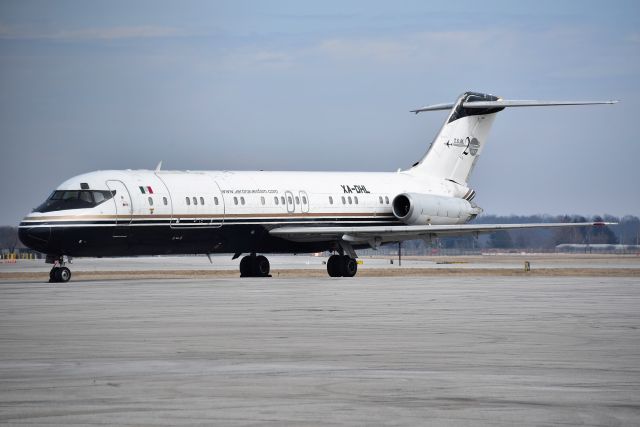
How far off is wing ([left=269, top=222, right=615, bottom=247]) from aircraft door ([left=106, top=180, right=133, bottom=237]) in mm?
5970

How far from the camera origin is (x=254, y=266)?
141 ft

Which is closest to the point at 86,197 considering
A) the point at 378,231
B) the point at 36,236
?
the point at 36,236

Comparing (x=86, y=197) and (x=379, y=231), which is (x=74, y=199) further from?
(x=379, y=231)

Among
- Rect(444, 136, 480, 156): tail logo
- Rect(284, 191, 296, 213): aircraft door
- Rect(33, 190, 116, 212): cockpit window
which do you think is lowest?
Rect(284, 191, 296, 213): aircraft door

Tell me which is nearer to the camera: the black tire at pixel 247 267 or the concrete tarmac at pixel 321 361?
the concrete tarmac at pixel 321 361

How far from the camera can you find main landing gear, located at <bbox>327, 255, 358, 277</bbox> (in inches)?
1666

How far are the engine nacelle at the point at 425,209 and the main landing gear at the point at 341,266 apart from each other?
3563 millimetres

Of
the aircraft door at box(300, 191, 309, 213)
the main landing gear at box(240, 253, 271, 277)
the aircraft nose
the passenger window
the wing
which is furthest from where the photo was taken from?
the main landing gear at box(240, 253, 271, 277)

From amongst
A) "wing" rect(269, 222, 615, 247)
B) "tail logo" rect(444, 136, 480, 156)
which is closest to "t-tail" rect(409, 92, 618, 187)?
"tail logo" rect(444, 136, 480, 156)

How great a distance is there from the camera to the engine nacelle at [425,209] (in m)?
44.6

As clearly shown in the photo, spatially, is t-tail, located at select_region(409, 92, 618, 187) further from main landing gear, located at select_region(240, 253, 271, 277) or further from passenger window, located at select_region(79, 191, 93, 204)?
passenger window, located at select_region(79, 191, 93, 204)

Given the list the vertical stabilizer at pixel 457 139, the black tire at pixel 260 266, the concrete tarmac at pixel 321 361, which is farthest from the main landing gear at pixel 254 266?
the concrete tarmac at pixel 321 361

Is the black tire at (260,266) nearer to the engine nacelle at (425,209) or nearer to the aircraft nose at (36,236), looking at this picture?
the engine nacelle at (425,209)

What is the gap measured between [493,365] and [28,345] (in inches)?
261
